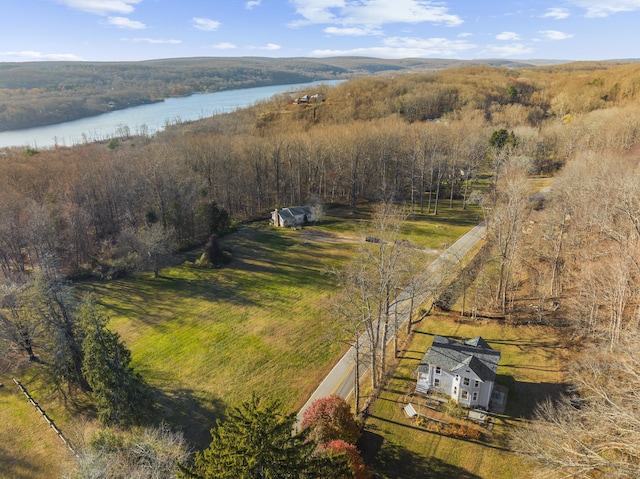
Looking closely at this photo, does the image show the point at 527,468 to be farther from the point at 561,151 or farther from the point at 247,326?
the point at 561,151

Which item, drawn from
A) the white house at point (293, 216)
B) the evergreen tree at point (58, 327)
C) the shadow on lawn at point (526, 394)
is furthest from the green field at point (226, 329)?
the shadow on lawn at point (526, 394)

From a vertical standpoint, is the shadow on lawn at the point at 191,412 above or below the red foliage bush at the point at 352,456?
below

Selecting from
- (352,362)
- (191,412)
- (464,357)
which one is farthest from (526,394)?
(191,412)

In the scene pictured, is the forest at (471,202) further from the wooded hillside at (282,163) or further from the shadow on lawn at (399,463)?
the shadow on lawn at (399,463)

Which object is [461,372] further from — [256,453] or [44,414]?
[44,414]

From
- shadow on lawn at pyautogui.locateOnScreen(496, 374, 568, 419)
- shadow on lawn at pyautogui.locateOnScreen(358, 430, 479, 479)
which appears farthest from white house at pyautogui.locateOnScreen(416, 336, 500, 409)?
shadow on lawn at pyautogui.locateOnScreen(358, 430, 479, 479)

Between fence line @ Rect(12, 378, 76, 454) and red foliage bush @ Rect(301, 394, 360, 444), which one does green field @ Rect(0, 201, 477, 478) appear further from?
red foliage bush @ Rect(301, 394, 360, 444)
